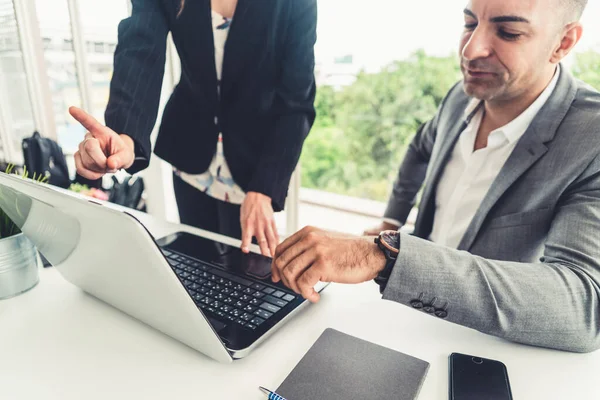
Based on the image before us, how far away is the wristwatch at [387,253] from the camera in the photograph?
24.7 inches

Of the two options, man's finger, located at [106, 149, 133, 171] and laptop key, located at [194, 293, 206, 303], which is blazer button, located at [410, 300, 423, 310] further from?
man's finger, located at [106, 149, 133, 171]

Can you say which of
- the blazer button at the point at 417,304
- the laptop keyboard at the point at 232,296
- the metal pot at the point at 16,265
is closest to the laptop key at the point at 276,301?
the laptop keyboard at the point at 232,296

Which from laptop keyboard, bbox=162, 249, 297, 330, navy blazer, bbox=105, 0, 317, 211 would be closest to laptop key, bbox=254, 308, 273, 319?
laptop keyboard, bbox=162, 249, 297, 330

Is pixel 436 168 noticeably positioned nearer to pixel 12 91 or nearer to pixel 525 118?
pixel 525 118

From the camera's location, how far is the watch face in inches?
25.0

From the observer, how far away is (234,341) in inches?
23.1

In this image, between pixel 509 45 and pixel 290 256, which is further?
pixel 509 45

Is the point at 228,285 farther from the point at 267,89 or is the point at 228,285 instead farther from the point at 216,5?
the point at 216,5

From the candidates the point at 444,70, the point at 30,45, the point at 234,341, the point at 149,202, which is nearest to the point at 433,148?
the point at 234,341

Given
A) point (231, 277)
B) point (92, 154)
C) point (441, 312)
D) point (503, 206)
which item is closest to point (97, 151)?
point (92, 154)

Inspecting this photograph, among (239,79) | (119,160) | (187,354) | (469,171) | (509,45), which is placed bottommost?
(187,354)

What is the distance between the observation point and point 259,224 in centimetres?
89

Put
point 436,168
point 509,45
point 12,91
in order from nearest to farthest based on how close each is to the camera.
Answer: point 509,45
point 436,168
point 12,91

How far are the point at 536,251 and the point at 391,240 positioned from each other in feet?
1.60
